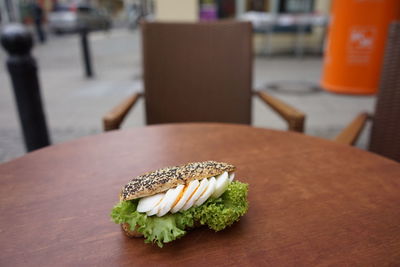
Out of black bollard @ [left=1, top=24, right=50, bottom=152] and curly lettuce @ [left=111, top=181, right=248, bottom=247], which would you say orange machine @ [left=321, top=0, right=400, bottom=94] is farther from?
curly lettuce @ [left=111, top=181, right=248, bottom=247]

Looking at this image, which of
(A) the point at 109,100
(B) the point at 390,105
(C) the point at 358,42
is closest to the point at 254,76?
(C) the point at 358,42

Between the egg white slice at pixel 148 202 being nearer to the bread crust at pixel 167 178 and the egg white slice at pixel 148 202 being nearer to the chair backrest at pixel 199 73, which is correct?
the bread crust at pixel 167 178

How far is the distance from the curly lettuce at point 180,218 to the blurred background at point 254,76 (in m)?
1.98

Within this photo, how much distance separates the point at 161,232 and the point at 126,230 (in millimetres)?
105

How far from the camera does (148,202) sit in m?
0.71

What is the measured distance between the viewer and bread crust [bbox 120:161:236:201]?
2.35ft

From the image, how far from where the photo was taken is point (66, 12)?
16094 millimetres

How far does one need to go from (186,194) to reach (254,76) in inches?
245

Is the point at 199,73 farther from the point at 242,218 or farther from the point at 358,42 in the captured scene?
the point at 358,42

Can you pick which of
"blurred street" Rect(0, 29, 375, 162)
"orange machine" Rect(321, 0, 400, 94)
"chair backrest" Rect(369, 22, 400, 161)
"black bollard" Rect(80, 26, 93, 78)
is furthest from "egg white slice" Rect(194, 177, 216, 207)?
"black bollard" Rect(80, 26, 93, 78)

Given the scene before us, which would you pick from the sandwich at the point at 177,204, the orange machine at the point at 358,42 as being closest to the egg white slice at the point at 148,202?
the sandwich at the point at 177,204

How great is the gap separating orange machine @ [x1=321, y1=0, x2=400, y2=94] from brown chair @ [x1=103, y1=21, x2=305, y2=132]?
369cm

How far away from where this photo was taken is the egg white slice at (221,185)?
2.44 ft

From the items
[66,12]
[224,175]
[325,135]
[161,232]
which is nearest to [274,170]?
[224,175]
